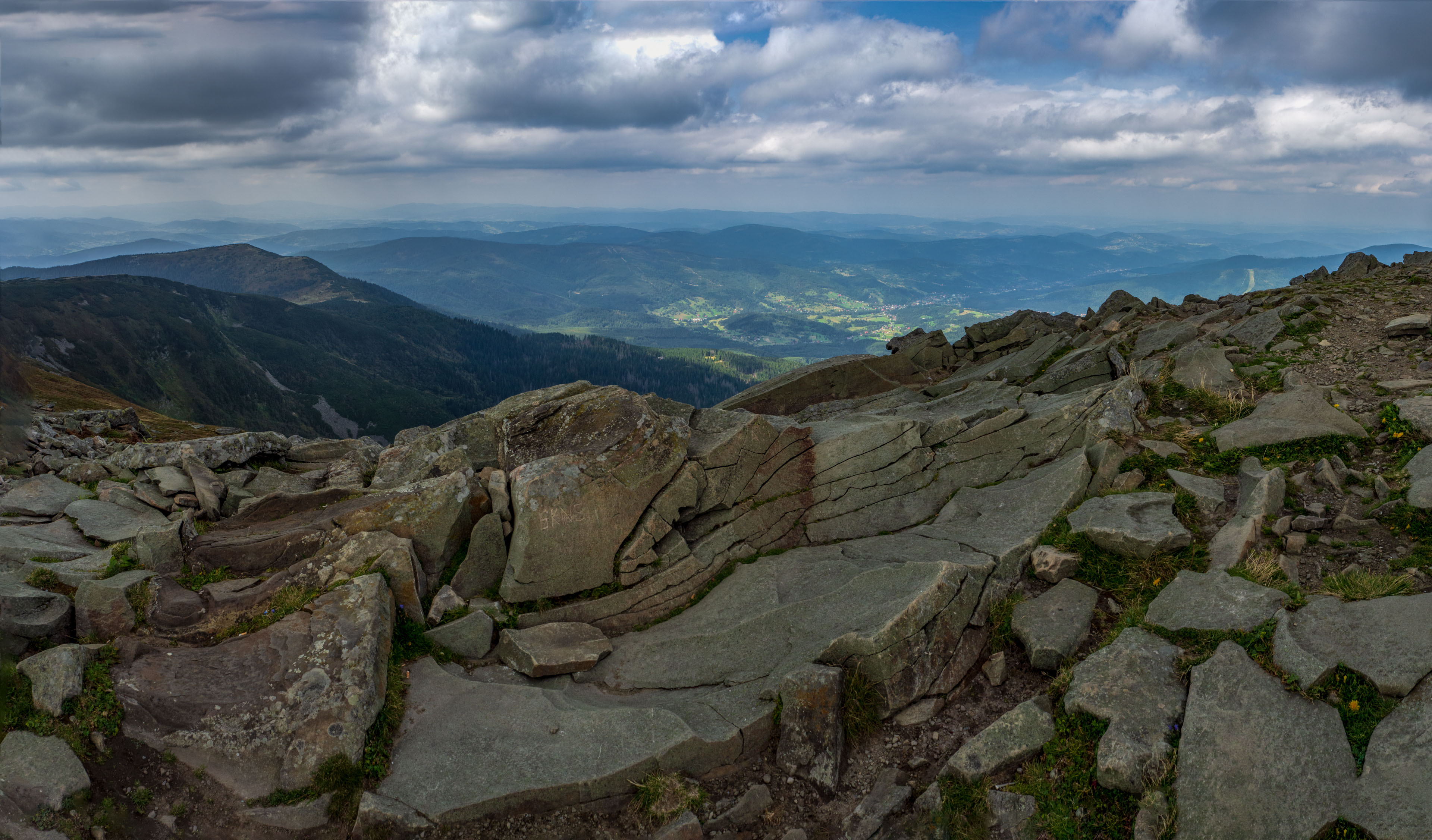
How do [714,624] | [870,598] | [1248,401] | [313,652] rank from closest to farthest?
[313,652] < [870,598] < [714,624] < [1248,401]

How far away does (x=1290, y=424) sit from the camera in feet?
58.5

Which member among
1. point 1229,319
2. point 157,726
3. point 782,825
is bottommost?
point 782,825

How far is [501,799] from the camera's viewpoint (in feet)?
39.7

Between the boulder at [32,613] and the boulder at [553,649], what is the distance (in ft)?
29.9

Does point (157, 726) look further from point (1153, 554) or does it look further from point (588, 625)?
point (1153, 554)

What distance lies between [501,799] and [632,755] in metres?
2.46

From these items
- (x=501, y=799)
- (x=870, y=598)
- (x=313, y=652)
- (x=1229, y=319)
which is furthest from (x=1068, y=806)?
(x=1229, y=319)

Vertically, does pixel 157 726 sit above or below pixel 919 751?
above

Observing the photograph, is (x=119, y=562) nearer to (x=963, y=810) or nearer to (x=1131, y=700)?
(x=963, y=810)

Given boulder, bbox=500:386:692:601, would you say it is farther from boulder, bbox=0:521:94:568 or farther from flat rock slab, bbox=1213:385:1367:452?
flat rock slab, bbox=1213:385:1367:452

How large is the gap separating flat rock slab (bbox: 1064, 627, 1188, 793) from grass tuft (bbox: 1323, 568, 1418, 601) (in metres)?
3.13

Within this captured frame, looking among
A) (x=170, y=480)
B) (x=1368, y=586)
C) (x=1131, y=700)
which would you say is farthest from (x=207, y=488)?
(x=1368, y=586)

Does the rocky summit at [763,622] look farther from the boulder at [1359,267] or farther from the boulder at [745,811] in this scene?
the boulder at [1359,267]

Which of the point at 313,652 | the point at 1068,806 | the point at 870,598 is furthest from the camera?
the point at 870,598
